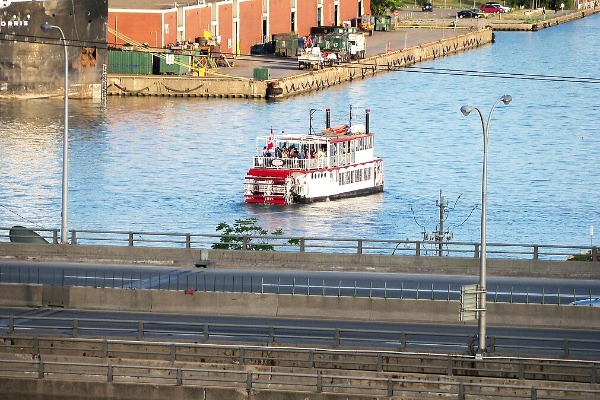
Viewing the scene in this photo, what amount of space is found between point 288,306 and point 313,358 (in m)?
5.78

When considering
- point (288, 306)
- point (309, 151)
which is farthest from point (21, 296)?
point (309, 151)

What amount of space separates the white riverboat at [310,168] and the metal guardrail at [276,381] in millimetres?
46809

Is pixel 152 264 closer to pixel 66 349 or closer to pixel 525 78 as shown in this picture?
pixel 66 349

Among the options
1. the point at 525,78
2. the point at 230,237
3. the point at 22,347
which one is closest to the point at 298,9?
the point at 525,78

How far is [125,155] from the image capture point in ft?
353

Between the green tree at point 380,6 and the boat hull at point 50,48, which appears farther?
the green tree at point 380,6

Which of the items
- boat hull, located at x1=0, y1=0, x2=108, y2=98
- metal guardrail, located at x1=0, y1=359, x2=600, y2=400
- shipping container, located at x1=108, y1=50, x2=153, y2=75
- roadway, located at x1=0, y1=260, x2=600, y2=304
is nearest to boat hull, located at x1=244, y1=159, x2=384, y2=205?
roadway, located at x1=0, y1=260, x2=600, y2=304

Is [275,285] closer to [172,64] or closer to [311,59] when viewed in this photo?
[172,64]

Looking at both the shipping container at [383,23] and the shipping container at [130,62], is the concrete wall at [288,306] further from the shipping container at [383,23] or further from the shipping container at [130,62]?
the shipping container at [383,23]

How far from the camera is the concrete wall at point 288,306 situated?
149 ft

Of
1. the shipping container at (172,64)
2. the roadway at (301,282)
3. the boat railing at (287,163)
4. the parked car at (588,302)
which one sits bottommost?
the boat railing at (287,163)

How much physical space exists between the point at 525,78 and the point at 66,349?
116263 mm

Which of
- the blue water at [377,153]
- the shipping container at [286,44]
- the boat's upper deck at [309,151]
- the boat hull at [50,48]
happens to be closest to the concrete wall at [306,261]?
the blue water at [377,153]

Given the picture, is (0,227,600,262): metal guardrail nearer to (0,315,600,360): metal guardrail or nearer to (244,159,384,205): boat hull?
Result: (0,315,600,360): metal guardrail
